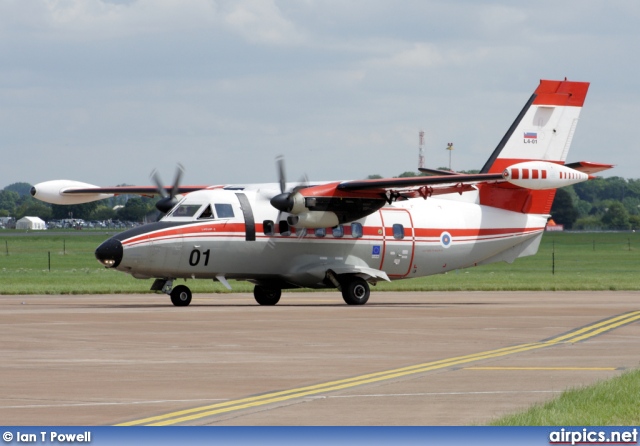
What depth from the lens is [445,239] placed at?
38.6m

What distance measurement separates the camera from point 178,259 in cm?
3331

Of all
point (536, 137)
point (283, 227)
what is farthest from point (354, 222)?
point (536, 137)

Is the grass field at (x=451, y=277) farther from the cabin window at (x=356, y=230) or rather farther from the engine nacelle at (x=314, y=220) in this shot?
the engine nacelle at (x=314, y=220)

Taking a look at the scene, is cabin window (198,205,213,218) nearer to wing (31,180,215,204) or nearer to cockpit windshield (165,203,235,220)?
cockpit windshield (165,203,235,220)

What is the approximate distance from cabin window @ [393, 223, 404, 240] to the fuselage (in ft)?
0.09

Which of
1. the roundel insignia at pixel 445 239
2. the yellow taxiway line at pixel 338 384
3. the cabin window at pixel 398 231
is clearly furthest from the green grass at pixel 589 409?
the roundel insignia at pixel 445 239

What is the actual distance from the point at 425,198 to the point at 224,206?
20.9 feet

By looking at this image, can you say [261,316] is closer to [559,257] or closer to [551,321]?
[551,321]

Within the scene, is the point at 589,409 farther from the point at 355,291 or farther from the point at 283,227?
the point at 355,291

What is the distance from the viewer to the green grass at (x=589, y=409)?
42.2ft

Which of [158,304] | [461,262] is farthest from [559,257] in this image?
[158,304]

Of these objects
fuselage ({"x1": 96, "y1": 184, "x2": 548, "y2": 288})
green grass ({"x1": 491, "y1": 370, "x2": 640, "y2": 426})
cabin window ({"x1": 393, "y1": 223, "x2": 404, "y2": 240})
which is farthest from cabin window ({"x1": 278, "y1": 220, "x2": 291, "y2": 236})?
green grass ({"x1": 491, "y1": 370, "x2": 640, "y2": 426})

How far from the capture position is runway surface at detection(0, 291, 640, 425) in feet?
45.4

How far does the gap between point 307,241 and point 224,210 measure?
2.94 meters
